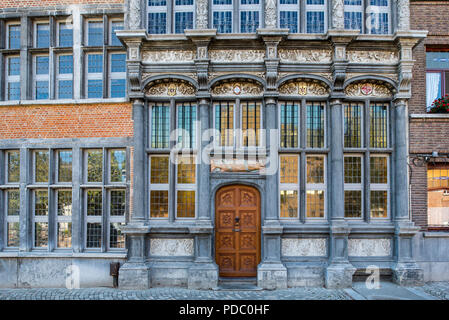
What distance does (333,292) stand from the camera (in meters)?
7.79

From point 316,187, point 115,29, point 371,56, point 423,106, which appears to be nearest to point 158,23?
point 115,29

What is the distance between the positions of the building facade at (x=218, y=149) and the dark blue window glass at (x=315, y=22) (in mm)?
40

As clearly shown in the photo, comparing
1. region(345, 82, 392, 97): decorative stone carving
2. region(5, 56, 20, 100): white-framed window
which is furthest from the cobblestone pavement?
region(5, 56, 20, 100): white-framed window

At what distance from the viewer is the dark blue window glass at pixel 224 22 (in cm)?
880

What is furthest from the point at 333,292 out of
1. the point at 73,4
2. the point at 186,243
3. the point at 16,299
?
the point at 73,4

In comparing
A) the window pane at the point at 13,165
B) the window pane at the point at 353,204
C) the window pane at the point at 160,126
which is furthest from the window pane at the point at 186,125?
the window pane at the point at 13,165

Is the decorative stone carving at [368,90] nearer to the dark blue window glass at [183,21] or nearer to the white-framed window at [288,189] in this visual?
the white-framed window at [288,189]

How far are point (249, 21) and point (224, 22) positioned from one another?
0.67 m

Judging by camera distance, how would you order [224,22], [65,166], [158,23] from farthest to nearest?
[65,166] → [158,23] → [224,22]

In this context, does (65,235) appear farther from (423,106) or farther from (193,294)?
(423,106)

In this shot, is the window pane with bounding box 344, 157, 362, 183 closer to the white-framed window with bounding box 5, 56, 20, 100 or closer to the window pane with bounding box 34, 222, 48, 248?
the window pane with bounding box 34, 222, 48, 248

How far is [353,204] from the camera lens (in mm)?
8695

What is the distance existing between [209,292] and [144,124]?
4.58 m

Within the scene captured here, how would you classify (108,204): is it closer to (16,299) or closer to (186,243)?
(186,243)
